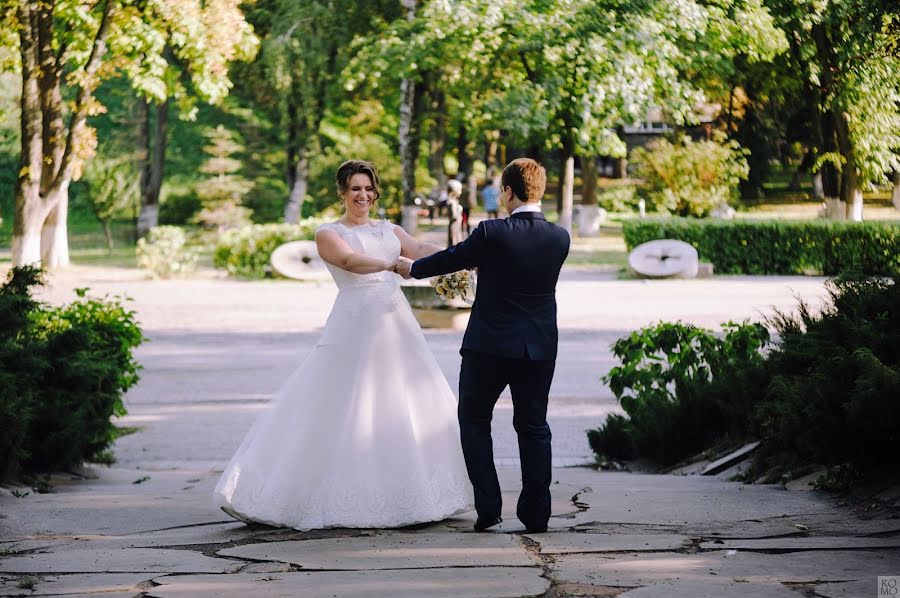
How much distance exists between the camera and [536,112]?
1249 inches

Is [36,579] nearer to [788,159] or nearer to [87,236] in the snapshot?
[87,236]

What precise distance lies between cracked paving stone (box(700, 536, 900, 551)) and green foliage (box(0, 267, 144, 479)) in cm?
428

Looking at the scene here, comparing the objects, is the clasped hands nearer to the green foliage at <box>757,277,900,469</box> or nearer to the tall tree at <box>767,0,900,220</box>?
the green foliage at <box>757,277,900,469</box>

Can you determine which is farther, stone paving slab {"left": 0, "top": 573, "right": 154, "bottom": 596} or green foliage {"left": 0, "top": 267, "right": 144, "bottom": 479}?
green foliage {"left": 0, "top": 267, "right": 144, "bottom": 479}

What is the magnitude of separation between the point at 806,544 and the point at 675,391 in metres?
4.69

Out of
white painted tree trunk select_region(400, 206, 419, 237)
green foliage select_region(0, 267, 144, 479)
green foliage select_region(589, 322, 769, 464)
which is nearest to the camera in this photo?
green foliage select_region(0, 267, 144, 479)

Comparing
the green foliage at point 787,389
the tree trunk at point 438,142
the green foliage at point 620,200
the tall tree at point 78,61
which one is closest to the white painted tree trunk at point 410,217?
the tall tree at point 78,61

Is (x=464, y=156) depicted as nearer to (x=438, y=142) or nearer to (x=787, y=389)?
(x=438, y=142)

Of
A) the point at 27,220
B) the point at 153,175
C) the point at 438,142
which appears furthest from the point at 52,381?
the point at 438,142

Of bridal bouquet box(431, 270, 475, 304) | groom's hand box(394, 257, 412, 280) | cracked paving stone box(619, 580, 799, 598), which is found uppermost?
groom's hand box(394, 257, 412, 280)

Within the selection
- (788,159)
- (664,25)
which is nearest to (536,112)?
(664,25)

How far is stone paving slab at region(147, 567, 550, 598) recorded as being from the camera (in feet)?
14.1

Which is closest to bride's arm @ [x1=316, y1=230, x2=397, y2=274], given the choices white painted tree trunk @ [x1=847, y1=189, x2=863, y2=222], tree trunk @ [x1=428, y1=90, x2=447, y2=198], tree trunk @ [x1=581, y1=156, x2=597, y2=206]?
white painted tree trunk @ [x1=847, y1=189, x2=863, y2=222]

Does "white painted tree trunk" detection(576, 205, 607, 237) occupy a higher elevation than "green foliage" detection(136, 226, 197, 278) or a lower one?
higher
